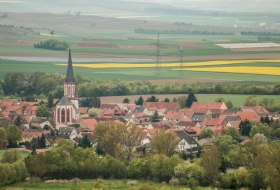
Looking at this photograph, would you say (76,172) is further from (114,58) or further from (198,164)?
(114,58)

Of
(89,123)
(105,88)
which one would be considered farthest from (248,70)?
(89,123)

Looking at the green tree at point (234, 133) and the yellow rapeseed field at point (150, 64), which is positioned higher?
the yellow rapeseed field at point (150, 64)

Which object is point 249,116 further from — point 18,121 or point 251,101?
point 18,121

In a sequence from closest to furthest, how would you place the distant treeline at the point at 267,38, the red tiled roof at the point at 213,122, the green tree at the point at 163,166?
the green tree at the point at 163,166 → the red tiled roof at the point at 213,122 → the distant treeline at the point at 267,38

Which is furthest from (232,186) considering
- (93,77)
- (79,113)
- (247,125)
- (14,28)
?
(14,28)

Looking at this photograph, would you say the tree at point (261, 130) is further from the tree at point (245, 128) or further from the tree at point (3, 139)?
the tree at point (3, 139)

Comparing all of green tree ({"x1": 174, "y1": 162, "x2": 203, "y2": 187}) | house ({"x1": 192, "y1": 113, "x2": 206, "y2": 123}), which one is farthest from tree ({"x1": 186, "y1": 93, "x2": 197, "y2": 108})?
green tree ({"x1": 174, "y1": 162, "x2": 203, "y2": 187})

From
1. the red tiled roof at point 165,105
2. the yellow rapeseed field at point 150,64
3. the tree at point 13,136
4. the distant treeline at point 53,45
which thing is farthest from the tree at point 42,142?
the distant treeline at point 53,45
